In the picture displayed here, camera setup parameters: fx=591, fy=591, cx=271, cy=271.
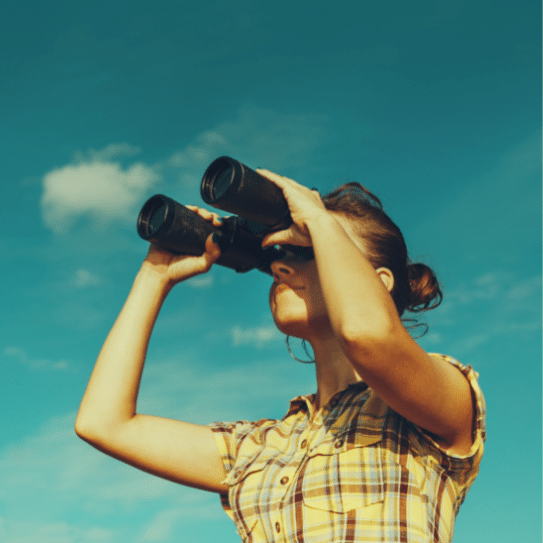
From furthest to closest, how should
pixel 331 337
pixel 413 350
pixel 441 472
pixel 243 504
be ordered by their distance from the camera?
pixel 331 337 < pixel 243 504 < pixel 441 472 < pixel 413 350

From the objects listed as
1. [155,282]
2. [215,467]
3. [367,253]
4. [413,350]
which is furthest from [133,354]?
[413,350]

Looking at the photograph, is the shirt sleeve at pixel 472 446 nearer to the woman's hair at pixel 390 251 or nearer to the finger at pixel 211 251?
the woman's hair at pixel 390 251

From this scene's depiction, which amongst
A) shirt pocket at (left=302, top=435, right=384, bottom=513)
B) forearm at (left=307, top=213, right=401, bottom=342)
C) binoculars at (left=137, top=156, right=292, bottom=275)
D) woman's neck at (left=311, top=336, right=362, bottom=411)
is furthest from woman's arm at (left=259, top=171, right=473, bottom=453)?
woman's neck at (left=311, top=336, right=362, bottom=411)

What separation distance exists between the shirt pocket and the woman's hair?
579mm

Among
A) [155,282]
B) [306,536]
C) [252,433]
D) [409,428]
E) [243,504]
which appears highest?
[155,282]

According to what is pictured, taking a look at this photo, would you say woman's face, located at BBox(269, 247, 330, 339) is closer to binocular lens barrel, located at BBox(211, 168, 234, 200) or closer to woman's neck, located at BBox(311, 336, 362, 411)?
woman's neck, located at BBox(311, 336, 362, 411)

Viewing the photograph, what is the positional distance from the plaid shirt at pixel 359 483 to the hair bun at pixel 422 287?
19.9 inches

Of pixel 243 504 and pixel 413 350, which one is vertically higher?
pixel 413 350

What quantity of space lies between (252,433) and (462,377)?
74cm

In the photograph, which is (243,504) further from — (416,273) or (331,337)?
(416,273)

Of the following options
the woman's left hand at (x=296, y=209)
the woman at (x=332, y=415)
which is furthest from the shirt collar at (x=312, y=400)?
the woman's left hand at (x=296, y=209)

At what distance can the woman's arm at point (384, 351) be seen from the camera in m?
1.25

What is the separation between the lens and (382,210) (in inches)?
82.4

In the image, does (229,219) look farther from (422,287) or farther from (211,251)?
(422,287)
